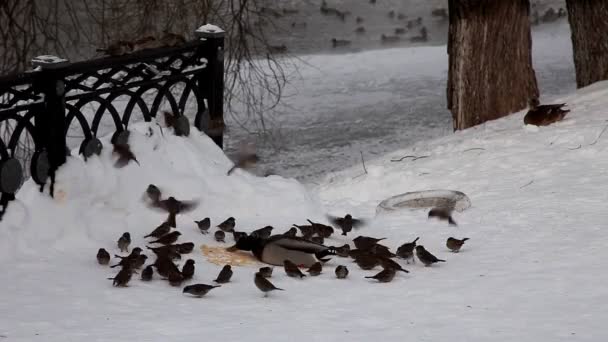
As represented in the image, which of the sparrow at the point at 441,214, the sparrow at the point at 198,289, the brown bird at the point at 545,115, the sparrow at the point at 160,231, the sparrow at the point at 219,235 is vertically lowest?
the sparrow at the point at 441,214

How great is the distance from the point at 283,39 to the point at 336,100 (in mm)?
3413

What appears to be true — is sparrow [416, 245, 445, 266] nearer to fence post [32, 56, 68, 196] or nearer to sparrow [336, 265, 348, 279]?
sparrow [336, 265, 348, 279]

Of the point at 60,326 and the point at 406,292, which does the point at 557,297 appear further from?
the point at 60,326

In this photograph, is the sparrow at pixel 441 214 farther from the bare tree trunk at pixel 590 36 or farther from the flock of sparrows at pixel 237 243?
the bare tree trunk at pixel 590 36

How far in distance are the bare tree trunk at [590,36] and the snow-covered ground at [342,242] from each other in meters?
2.31

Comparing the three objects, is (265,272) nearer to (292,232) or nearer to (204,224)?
(292,232)

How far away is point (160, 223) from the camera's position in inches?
284

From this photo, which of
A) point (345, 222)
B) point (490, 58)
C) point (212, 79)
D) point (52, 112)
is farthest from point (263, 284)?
point (490, 58)

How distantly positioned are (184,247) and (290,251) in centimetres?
65

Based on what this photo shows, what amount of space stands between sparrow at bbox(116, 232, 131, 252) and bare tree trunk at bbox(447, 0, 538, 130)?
5670mm

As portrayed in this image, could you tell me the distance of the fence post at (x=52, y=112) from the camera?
6.75 meters

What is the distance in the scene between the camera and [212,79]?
8.46 metres

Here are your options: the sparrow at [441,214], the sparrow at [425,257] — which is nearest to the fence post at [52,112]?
the sparrow at [425,257]

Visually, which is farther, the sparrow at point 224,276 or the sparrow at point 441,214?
the sparrow at point 441,214
